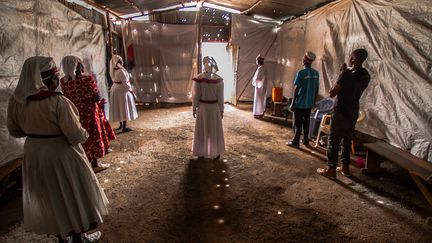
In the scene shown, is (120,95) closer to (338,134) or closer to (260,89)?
(260,89)

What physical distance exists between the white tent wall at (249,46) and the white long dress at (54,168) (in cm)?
833

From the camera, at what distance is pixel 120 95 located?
6020mm

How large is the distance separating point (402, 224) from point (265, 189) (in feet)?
4.99

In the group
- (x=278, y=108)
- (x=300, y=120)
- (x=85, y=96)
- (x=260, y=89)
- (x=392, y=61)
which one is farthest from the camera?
(x=278, y=108)

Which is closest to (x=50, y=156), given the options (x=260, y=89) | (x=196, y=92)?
(x=196, y=92)

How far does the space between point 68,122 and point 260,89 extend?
247 inches

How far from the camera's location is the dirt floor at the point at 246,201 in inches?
106

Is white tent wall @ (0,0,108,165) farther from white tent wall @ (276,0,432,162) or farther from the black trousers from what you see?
white tent wall @ (276,0,432,162)

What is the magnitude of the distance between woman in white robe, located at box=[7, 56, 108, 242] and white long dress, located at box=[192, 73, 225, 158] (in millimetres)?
2250

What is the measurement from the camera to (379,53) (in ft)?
13.4

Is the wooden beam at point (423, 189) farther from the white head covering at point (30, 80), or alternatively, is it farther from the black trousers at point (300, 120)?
the white head covering at point (30, 80)

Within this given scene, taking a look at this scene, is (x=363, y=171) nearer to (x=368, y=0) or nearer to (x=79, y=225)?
(x=368, y=0)

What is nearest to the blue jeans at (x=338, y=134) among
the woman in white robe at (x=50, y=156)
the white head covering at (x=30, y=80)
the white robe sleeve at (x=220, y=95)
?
the white robe sleeve at (x=220, y=95)

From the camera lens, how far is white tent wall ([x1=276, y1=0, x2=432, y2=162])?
3287 mm
